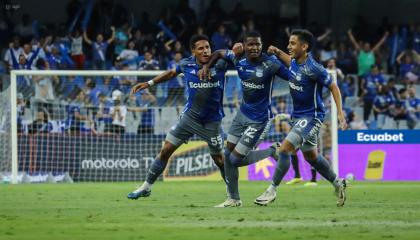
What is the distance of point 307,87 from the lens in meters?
14.7

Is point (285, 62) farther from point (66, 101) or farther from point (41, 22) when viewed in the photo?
point (41, 22)

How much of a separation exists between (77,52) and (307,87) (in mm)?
17698

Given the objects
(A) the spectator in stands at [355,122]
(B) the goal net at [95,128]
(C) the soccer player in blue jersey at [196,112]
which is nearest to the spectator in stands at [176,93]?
(B) the goal net at [95,128]

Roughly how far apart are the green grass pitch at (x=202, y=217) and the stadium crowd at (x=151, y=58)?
327 inches

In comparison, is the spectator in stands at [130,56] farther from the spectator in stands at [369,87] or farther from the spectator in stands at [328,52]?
the spectator in stands at [369,87]

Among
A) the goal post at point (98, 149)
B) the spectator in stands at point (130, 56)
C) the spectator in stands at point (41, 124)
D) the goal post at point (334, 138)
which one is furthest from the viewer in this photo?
the spectator in stands at point (130, 56)

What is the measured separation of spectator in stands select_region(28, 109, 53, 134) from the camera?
26.0 meters

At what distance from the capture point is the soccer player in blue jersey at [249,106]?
14648mm

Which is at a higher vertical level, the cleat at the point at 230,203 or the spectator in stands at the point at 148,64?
the spectator in stands at the point at 148,64

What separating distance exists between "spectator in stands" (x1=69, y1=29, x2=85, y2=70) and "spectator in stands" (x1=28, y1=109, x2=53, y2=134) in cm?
516

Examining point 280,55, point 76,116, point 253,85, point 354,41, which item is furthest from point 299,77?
point 354,41

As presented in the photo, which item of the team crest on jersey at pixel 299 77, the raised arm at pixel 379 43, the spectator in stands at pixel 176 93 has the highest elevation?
the raised arm at pixel 379 43

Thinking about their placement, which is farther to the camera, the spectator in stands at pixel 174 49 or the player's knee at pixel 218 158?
the spectator in stands at pixel 174 49

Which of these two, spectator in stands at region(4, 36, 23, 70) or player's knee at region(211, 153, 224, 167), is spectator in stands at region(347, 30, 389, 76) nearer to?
spectator in stands at region(4, 36, 23, 70)
